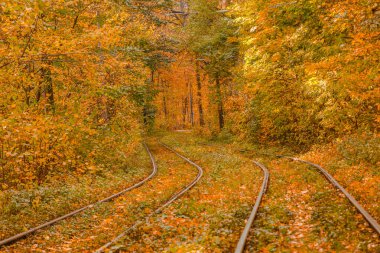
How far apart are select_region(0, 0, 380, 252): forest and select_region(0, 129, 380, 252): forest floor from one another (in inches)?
1.8

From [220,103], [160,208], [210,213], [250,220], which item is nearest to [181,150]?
[220,103]

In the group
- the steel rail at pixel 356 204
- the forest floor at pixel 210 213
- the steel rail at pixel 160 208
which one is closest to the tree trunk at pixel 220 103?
the steel rail at pixel 160 208

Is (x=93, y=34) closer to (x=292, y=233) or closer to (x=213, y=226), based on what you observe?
(x=213, y=226)

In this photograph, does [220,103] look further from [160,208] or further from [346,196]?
[346,196]

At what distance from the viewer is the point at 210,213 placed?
10.0m

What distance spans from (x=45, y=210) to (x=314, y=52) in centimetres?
1491

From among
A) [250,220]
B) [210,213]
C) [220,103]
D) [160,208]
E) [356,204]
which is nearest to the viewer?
[250,220]

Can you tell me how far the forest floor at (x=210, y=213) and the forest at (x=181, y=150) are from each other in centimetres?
5

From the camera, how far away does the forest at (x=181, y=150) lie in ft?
27.3

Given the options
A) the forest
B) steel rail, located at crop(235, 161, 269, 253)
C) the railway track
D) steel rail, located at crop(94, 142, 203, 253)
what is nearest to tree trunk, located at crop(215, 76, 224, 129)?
the forest

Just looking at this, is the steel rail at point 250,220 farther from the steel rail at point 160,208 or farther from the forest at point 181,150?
the steel rail at point 160,208

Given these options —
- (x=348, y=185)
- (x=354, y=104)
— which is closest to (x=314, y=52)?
(x=354, y=104)

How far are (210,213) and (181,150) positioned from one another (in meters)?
17.7

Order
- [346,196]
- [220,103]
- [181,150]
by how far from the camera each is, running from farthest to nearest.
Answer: [220,103] → [181,150] → [346,196]
